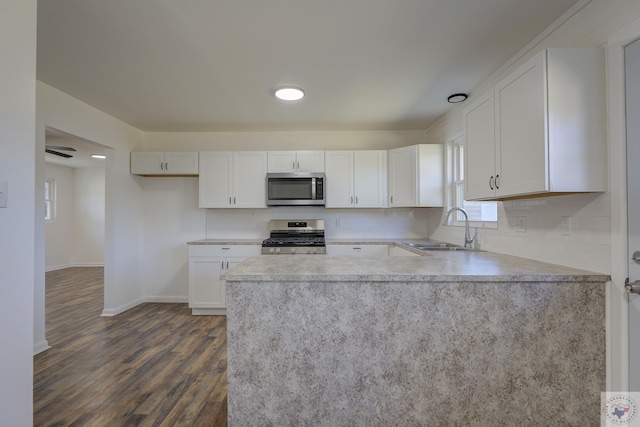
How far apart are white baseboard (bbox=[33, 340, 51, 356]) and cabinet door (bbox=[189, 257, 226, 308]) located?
50.5 inches

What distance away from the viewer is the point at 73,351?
2562mm

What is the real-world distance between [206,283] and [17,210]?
2.43 metres

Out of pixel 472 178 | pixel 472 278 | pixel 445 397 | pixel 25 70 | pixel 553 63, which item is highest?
pixel 553 63

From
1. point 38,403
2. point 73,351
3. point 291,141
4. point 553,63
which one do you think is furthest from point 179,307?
point 553,63

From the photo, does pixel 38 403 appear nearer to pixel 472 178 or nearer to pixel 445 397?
pixel 445 397

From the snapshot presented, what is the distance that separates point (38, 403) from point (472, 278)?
2.76 metres

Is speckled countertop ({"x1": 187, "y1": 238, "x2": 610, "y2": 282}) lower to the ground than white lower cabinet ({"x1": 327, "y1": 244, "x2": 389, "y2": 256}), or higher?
higher

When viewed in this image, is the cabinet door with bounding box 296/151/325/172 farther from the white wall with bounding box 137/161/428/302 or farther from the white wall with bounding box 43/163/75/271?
the white wall with bounding box 43/163/75/271

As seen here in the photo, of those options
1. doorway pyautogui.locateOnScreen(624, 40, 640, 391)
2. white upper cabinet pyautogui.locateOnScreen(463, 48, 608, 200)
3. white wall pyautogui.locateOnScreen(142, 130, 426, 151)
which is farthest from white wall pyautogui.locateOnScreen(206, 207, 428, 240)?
doorway pyautogui.locateOnScreen(624, 40, 640, 391)

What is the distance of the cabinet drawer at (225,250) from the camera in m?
3.54

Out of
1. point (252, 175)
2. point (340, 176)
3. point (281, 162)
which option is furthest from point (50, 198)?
point (340, 176)

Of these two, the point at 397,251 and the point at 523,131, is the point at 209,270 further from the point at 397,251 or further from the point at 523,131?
the point at 523,131

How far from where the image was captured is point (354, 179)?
12.3 feet

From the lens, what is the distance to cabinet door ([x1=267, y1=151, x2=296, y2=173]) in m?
3.73
